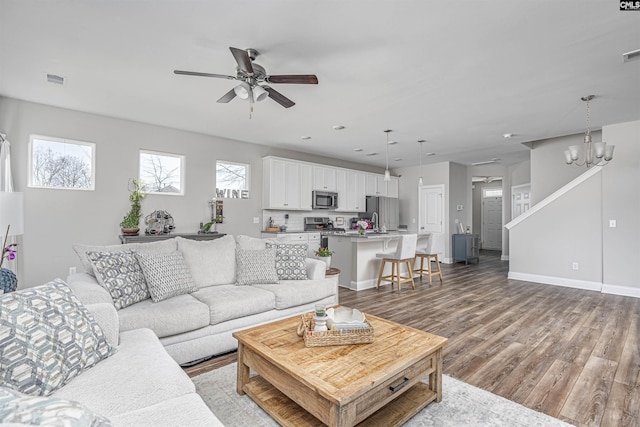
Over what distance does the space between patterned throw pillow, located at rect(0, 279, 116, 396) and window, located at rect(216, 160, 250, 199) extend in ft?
14.6

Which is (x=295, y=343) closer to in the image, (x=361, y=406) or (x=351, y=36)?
(x=361, y=406)

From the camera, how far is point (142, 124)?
4.99 meters

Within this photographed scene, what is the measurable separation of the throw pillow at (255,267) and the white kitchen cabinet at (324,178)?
3927 mm

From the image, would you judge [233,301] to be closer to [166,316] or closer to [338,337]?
[166,316]

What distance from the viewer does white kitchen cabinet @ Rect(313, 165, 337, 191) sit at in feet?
23.4

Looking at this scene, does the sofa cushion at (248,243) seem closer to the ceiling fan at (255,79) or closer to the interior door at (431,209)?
the ceiling fan at (255,79)

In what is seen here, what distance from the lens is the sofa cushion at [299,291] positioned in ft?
9.79

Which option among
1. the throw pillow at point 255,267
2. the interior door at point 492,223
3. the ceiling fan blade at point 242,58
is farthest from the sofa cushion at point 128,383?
the interior door at point 492,223

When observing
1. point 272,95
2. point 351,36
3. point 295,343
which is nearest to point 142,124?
point 272,95

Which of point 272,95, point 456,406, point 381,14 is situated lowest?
point 456,406

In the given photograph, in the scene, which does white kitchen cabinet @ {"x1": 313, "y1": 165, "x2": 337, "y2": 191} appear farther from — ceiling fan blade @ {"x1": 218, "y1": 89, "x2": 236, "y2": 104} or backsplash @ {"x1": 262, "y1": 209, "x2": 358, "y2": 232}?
ceiling fan blade @ {"x1": 218, "y1": 89, "x2": 236, "y2": 104}

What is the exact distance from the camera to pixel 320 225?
7.54m

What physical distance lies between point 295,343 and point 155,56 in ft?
9.41

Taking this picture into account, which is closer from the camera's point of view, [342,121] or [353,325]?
[353,325]
